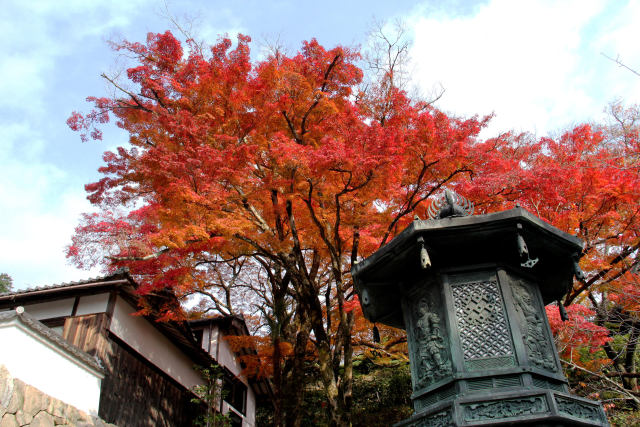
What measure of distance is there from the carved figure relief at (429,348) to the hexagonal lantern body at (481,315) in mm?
13

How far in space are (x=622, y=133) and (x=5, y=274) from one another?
50.1 meters

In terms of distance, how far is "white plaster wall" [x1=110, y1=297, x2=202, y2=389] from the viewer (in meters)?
13.4

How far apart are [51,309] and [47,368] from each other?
3932 millimetres

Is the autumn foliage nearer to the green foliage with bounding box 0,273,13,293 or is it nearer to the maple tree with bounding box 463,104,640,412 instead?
the maple tree with bounding box 463,104,640,412

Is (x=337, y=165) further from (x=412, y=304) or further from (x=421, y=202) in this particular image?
(x=412, y=304)

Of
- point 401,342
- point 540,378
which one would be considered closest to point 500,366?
point 540,378

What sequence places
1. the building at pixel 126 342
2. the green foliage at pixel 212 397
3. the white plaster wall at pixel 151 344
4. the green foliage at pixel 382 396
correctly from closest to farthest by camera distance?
the building at pixel 126 342 < the white plaster wall at pixel 151 344 < the green foliage at pixel 212 397 < the green foliage at pixel 382 396

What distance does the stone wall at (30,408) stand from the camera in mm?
8609

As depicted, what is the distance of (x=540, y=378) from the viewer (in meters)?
5.74

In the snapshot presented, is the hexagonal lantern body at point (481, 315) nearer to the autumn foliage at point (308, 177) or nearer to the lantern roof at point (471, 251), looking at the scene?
the lantern roof at point (471, 251)

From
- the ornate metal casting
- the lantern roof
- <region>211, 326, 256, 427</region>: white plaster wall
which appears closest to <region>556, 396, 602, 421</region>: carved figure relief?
the lantern roof

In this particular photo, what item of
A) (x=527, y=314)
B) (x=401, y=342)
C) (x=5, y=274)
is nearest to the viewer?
(x=527, y=314)

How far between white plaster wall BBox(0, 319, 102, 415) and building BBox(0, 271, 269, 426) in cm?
19

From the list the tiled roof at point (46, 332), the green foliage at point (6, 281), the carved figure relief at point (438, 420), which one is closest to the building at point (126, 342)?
the tiled roof at point (46, 332)
